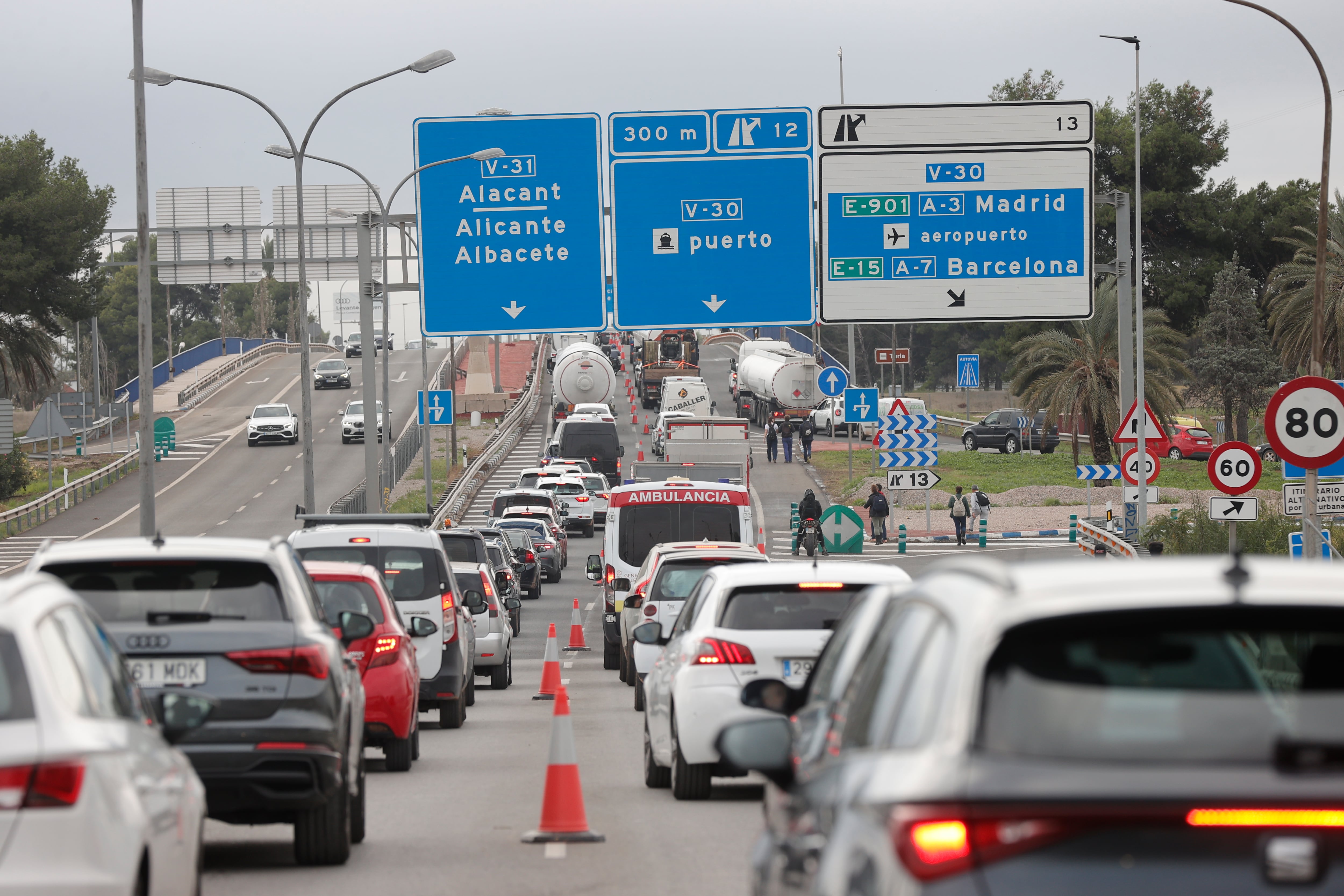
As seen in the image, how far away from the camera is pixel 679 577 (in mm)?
19719

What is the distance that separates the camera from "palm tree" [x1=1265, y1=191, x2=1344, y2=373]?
174ft

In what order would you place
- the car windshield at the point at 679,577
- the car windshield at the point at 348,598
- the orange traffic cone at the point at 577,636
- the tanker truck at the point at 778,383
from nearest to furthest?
the car windshield at the point at 348,598
the car windshield at the point at 679,577
the orange traffic cone at the point at 577,636
the tanker truck at the point at 778,383

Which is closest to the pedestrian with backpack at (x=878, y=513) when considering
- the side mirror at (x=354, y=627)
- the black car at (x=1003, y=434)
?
Result: the black car at (x=1003, y=434)

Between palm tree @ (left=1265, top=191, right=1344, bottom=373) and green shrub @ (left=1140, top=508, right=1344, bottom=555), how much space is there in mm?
21446

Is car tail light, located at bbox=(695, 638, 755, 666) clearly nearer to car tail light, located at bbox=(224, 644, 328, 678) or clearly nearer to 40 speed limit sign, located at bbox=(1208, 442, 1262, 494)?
car tail light, located at bbox=(224, 644, 328, 678)

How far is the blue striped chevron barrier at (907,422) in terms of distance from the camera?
3859 centimetres

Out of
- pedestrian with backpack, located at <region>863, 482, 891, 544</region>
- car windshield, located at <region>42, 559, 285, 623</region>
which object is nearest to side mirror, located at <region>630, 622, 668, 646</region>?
car windshield, located at <region>42, 559, 285, 623</region>

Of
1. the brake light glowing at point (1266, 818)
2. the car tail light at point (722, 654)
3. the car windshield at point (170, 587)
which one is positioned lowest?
the car tail light at point (722, 654)

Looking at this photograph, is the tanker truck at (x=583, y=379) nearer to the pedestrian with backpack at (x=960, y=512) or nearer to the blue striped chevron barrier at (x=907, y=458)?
the pedestrian with backpack at (x=960, y=512)

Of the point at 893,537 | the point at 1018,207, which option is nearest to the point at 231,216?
the point at 893,537

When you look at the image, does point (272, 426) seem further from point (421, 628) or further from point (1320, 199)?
point (421, 628)

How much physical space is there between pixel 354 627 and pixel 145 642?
2.10 meters

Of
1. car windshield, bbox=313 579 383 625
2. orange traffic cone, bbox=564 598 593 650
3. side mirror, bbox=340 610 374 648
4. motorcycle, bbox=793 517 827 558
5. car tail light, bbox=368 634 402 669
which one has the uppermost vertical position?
side mirror, bbox=340 610 374 648

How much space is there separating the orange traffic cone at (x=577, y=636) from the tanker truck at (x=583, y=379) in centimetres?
4288
